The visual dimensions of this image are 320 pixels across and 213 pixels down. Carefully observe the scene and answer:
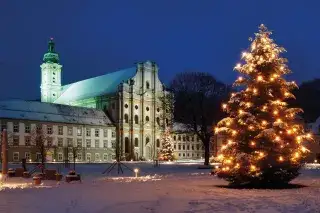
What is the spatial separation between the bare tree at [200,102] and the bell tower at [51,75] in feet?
217

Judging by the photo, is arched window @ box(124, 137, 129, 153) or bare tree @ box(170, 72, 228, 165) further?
arched window @ box(124, 137, 129, 153)

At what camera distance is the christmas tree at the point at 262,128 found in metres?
24.3

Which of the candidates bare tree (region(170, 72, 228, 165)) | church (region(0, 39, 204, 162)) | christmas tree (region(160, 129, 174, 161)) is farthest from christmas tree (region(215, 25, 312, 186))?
christmas tree (region(160, 129, 174, 161))

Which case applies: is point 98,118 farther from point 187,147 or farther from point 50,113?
point 187,147

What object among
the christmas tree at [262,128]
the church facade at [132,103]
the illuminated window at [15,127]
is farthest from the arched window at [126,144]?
the christmas tree at [262,128]

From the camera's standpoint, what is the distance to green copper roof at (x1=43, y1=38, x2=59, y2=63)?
123m

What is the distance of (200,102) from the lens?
192 ft

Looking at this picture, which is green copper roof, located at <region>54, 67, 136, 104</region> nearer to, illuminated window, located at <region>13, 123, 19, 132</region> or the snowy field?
illuminated window, located at <region>13, 123, 19, 132</region>

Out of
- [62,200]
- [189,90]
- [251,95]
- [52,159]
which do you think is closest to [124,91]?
[52,159]

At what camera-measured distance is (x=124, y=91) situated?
105250mm

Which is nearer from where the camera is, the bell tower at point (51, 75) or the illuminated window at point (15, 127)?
the illuminated window at point (15, 127)

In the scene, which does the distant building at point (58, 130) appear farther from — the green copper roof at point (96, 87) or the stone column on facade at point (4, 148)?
the stone column on facade at point (4, 148)

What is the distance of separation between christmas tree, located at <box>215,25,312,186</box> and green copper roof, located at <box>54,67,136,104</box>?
82526 mm

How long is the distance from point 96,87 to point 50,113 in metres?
22.1
